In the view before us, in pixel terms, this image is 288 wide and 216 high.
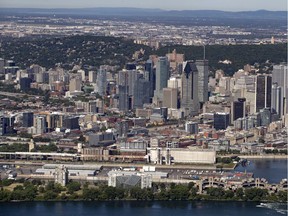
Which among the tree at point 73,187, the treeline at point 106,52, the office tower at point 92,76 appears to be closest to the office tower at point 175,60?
the treeline at point 106,52

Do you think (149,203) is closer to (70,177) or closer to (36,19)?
(70,177)

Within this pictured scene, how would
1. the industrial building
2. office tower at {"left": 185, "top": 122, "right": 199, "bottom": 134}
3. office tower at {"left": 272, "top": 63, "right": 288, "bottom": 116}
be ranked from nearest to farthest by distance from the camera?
1. the industrial building
2. office tower at {"left": 185, "top": 122, "right": 199, "bottom": 134}
3. office tower at {"left": 272, "top": 63, "right": 288, "bottom": 116}

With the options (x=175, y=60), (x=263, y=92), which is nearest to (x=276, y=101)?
(x=263, y=92)

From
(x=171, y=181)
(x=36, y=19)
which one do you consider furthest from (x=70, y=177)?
(x=36, y=19)

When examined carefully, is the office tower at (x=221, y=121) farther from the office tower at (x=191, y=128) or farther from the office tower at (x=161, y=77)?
the office tower at (x=161, y=77)

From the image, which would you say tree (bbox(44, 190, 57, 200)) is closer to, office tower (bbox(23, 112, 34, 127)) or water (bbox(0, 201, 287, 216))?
water (bbox(0, 201, 287, 216))

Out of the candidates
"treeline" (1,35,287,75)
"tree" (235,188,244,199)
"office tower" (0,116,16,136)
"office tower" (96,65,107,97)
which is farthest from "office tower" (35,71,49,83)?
"tree" (235,188,244,199)
